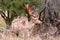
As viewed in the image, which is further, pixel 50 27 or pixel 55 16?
pixel 55 16

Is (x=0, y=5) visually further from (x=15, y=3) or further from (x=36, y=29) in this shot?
(x=36, y=29)

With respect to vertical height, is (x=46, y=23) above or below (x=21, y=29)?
below

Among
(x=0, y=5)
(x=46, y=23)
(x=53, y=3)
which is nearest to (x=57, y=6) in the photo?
(x=53, y=3)

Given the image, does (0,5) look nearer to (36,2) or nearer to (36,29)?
(36,2)

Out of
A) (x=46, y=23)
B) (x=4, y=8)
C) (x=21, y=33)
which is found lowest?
(x=4, y=8)

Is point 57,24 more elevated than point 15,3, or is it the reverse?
point 57,24

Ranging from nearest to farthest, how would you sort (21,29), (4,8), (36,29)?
(21,29) → (36,29) → (4,8)

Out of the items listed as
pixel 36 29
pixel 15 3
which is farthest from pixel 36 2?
pixel 36 29

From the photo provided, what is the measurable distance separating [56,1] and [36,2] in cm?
460

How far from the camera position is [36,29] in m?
9.40

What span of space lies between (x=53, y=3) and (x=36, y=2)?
4.65m

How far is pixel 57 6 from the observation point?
36.9ft

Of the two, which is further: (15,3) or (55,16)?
(15,3)

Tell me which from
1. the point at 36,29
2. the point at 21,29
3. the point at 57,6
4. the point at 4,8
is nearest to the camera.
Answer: the point at 21,29
